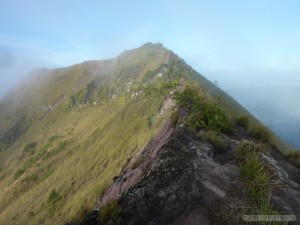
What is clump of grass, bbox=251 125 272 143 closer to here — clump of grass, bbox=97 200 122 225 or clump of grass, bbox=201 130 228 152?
clump of grass, bbox=201 130 228 152

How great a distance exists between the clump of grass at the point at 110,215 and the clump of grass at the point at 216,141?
17.7 ft

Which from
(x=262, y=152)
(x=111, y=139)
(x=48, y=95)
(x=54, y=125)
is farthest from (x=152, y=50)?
(x=262, y=152)

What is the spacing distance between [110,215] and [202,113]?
7799 mm

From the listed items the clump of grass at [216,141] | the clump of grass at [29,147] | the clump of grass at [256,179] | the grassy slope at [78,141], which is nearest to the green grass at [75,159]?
the grassy slope at [78,141]

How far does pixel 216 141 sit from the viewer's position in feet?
44.2

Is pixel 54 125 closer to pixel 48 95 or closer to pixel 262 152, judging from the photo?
pixel 48 95

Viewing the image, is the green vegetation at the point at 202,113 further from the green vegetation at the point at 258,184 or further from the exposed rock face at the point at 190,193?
the green vegetation at the point at 258,184

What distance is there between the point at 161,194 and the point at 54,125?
146048mm

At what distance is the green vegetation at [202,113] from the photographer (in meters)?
15.2

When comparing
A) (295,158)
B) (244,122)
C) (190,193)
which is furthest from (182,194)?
(244,122)

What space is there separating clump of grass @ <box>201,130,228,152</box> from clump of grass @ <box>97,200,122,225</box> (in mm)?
5396

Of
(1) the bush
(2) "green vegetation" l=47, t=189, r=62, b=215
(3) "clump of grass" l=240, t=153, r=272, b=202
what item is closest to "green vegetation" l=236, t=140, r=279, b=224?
(3) "clump of grass" l=240, t=153, r=272, b=202

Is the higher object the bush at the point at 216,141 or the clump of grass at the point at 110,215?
the bush at the point at 216,141

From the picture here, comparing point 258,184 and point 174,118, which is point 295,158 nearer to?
point 174,118
